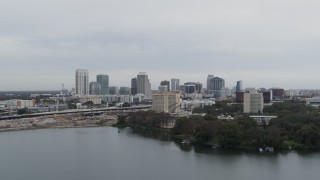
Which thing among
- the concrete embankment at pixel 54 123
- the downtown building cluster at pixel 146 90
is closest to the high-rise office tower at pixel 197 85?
the downtown building cluster at pixel 146 90

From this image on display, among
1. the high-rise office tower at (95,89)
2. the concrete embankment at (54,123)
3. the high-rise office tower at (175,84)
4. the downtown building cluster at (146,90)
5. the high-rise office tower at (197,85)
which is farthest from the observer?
the high-rise office tower at (175,84)

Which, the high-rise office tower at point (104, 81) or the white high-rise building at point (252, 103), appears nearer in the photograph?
the white high-rise building at point (252, 103)

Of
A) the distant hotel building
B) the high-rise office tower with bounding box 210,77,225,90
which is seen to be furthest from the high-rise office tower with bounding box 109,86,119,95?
the distant hotel building

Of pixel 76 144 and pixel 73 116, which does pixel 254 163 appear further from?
pixel 73 116

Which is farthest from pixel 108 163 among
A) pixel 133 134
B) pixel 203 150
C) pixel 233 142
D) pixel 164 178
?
pixel 133 134

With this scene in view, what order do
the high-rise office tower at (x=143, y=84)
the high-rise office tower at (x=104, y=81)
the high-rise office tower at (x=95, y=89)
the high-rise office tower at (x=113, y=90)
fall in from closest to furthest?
the high-rise office tower at (x=143, y=84), the high-rise office tower at (x=95, y=89), the high-rise office tower at (x=104, y=81), the high-rise office tower at (x=113, y=90)

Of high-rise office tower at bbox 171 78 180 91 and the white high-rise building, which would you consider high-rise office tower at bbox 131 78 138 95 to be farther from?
the white high-rise building

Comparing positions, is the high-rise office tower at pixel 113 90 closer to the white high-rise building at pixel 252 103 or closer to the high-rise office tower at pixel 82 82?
the high-rise office tower at pixel 82 82

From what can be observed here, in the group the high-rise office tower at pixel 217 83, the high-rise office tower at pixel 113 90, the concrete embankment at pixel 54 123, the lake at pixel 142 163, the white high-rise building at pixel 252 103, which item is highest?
the high-rise office tower at pixel 217 83
